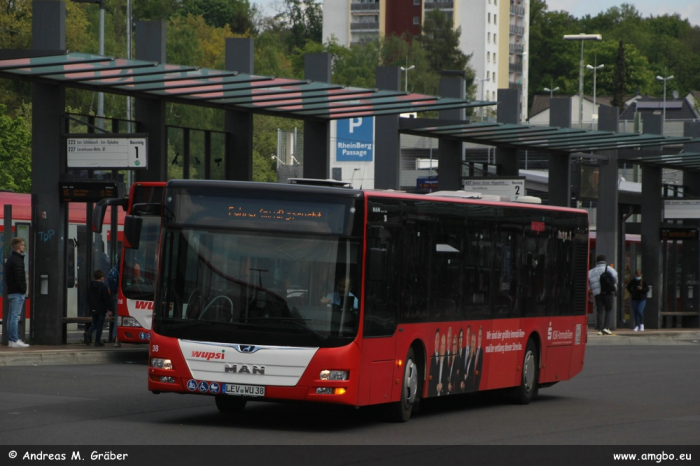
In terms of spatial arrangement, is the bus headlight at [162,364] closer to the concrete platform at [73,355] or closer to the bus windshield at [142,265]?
the concrete platform at [73,355]

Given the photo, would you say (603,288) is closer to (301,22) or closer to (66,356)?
(66,356)

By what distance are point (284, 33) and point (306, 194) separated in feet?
424

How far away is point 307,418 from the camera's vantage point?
46.9ft

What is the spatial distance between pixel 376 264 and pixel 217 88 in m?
10.8

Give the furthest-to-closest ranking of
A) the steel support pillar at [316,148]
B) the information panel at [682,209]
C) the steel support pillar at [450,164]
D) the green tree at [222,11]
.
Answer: the green tree at [222,11], the information panel at [682,209], the steel support pillar at [450,164], the steel support pillar at [316,148]

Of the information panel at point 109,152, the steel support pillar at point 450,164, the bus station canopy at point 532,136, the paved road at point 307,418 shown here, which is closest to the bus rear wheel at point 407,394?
the paved road at point 307,418

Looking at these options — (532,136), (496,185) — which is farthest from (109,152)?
(496,185)

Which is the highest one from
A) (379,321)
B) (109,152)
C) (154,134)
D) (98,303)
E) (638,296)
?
(154,134)

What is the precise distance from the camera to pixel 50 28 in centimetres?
2055

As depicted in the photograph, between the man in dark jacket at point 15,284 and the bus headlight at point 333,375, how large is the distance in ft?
34.7

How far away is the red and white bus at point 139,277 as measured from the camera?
71.6 feet

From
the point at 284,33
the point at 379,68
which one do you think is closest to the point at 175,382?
the point at 379,68

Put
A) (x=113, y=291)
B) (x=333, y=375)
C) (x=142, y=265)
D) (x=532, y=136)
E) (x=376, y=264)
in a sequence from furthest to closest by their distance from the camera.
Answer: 1. (x=532, y=136)
2. (x=113, y=291)
3. (x=142, y=265)
4. (x=376, y=264)
5. (x=333, y=375)
